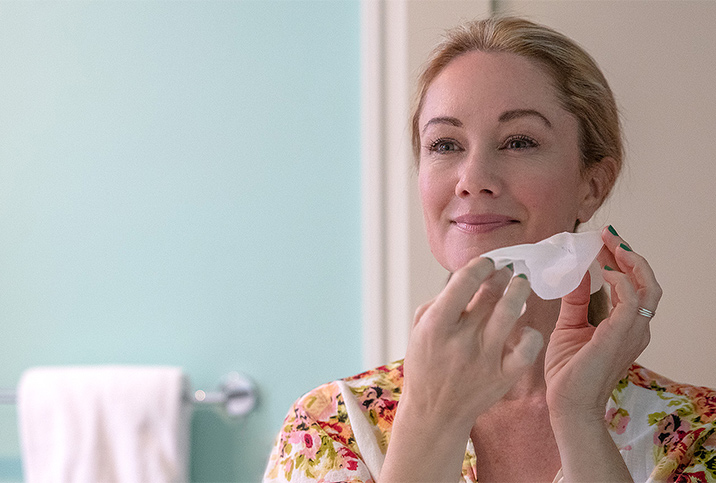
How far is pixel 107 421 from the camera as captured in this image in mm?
1211

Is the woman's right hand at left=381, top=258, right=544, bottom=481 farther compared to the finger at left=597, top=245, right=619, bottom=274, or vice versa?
the finger at left=597, top=245, right=619, bottom=274

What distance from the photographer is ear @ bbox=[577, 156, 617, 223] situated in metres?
0.90

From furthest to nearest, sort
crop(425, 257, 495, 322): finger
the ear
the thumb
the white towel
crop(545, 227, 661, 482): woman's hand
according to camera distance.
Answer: the white towel → the ear → the thumb → crop(545, 227, 661, 482): woman's hand → crop(425, 257, 495, 322): finger

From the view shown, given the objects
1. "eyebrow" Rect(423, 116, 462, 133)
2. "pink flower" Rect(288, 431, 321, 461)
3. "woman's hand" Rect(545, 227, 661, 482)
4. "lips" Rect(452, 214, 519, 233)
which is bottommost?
"pink flower" Rect(288, 431, 321, 461)

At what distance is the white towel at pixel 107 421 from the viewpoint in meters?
1.20

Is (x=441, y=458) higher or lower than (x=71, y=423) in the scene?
higher

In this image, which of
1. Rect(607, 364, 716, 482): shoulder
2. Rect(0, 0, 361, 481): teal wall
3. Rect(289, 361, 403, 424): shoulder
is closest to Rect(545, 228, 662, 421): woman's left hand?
Rect(607, 364, 716, 482): shoulder

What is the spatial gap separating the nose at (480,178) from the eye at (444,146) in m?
0.04

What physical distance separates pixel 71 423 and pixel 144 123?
51 centimetres

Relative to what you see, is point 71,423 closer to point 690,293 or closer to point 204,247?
point 204,247

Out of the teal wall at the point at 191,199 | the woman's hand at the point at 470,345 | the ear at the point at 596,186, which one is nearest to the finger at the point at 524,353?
the woman's hand at the point at 470,345

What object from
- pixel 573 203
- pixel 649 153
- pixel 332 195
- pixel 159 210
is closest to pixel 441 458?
pixel 573 203

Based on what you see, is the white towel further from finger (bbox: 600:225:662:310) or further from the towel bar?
finger (bbox: 600:225:662:310)

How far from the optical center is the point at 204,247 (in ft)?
4.19
